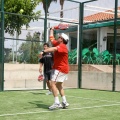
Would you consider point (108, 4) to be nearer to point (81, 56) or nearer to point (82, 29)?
point (82, 29)

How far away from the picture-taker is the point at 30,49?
44.3 ft

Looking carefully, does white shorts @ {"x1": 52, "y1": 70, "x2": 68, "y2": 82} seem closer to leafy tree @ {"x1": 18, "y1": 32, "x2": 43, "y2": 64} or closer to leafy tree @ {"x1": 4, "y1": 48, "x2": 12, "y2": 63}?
leafy tree @ {"x1": 4, "y1": 48, "x2": 12, "y2": 63}

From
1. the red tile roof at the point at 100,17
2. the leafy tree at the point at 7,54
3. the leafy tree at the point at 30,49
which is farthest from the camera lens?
the red tile roof at the point at 100,17

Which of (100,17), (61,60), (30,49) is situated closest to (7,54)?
(30,49)

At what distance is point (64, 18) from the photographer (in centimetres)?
1476

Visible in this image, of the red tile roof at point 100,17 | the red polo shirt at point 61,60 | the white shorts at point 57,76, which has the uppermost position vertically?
the red tile roof at point 100,17

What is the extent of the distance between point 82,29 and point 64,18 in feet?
3.23

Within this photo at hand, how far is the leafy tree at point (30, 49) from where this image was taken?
13.3 meters

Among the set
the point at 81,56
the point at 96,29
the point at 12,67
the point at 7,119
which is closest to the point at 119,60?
the point at 81,56

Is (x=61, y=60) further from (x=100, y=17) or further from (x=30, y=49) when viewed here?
(x=100, y=17)

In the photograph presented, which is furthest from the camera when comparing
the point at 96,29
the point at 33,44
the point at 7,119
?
the point at 96,29

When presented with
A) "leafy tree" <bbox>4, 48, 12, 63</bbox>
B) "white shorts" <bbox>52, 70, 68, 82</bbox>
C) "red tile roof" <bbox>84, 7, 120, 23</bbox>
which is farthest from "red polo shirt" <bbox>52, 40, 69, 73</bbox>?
"red tile roof" <bbox>84, 7, 120, 23</bbox>

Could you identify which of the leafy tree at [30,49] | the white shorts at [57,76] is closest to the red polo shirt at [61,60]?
the white shorts at [57,76]

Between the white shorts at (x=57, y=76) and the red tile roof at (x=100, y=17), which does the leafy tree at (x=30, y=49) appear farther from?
the white shorts at (x=57, y=76)
